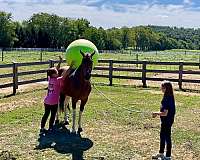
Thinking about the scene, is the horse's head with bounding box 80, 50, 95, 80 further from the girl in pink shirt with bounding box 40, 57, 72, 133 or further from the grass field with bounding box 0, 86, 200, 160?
the grass field with bounding box 0, 86, 200, 160

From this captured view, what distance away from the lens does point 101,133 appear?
9.02m

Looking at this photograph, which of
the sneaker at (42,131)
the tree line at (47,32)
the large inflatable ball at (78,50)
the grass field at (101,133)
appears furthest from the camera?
the tree line at (47,32)

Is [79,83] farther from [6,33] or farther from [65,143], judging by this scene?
[6,33]

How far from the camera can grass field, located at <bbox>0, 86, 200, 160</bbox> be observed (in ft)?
24.3

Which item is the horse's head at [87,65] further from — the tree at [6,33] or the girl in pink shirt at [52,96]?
the tree at [6,33]

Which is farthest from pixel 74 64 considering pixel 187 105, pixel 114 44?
pixel 114 44

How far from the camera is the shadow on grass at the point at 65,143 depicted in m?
7.49

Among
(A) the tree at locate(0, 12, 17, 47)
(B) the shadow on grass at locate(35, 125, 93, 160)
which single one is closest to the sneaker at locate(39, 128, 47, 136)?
(B) the shadow on grass at locate(35, 125, 93, 160)

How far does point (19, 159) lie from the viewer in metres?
6.93

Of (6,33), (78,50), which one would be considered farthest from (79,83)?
(6,33)

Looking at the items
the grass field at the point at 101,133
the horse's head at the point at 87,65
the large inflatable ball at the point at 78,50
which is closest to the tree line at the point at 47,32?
the grass field at the point at 101,133

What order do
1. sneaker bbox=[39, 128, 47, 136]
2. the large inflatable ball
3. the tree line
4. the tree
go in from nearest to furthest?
sneaker bbox=[39, 128, 47, 136] → the large inflatable ball → the tree → the tree line

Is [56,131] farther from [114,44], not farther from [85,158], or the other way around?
[114,44]

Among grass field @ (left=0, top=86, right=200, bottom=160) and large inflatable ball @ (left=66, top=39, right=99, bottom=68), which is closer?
grass field @ (left=0, top=86, right=200, bottom=160)
